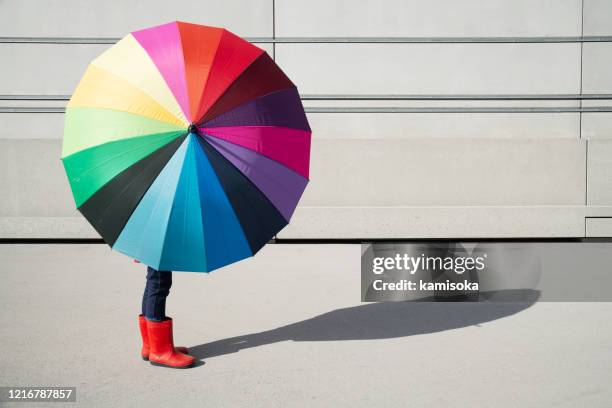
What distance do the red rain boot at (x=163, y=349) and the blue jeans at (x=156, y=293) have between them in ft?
0.16

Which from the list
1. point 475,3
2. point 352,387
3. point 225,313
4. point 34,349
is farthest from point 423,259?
point 475,3

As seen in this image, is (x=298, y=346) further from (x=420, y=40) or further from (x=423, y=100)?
(x=420, y=40)

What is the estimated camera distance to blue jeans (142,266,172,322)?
149 inches

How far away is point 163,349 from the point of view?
12.6ft

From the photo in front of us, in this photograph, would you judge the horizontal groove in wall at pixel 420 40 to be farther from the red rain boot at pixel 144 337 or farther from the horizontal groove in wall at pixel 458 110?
the red rain boot at pixel 144 337

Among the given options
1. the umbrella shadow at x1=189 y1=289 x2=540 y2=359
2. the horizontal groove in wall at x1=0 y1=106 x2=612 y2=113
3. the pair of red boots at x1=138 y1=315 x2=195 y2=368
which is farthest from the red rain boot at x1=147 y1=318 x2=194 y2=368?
the horizontal groove in wall at x1=0 y1=106 x2=612 y2=113

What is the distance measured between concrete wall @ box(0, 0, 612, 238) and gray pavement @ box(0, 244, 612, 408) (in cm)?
255

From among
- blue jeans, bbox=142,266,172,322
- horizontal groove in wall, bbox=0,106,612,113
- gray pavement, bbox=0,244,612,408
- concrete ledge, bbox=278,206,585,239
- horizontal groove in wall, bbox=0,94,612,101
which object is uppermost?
horizontal groove in wall, bbox=0,94,612,101

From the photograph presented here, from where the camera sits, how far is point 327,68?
28.4ft

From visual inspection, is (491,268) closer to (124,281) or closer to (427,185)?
(427,185)

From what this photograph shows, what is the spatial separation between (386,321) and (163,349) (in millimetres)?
1820

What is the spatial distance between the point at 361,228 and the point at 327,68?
7.42 ft

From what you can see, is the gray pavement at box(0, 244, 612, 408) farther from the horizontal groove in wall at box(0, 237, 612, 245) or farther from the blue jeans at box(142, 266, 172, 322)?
the horizontal groove in wall at box(0, 237, 612, 245)

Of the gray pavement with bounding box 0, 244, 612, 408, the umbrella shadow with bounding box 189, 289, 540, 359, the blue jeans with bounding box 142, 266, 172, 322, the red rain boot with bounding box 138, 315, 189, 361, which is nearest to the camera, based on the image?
the gray pavement with bounding box 0, 244, 612, 408
